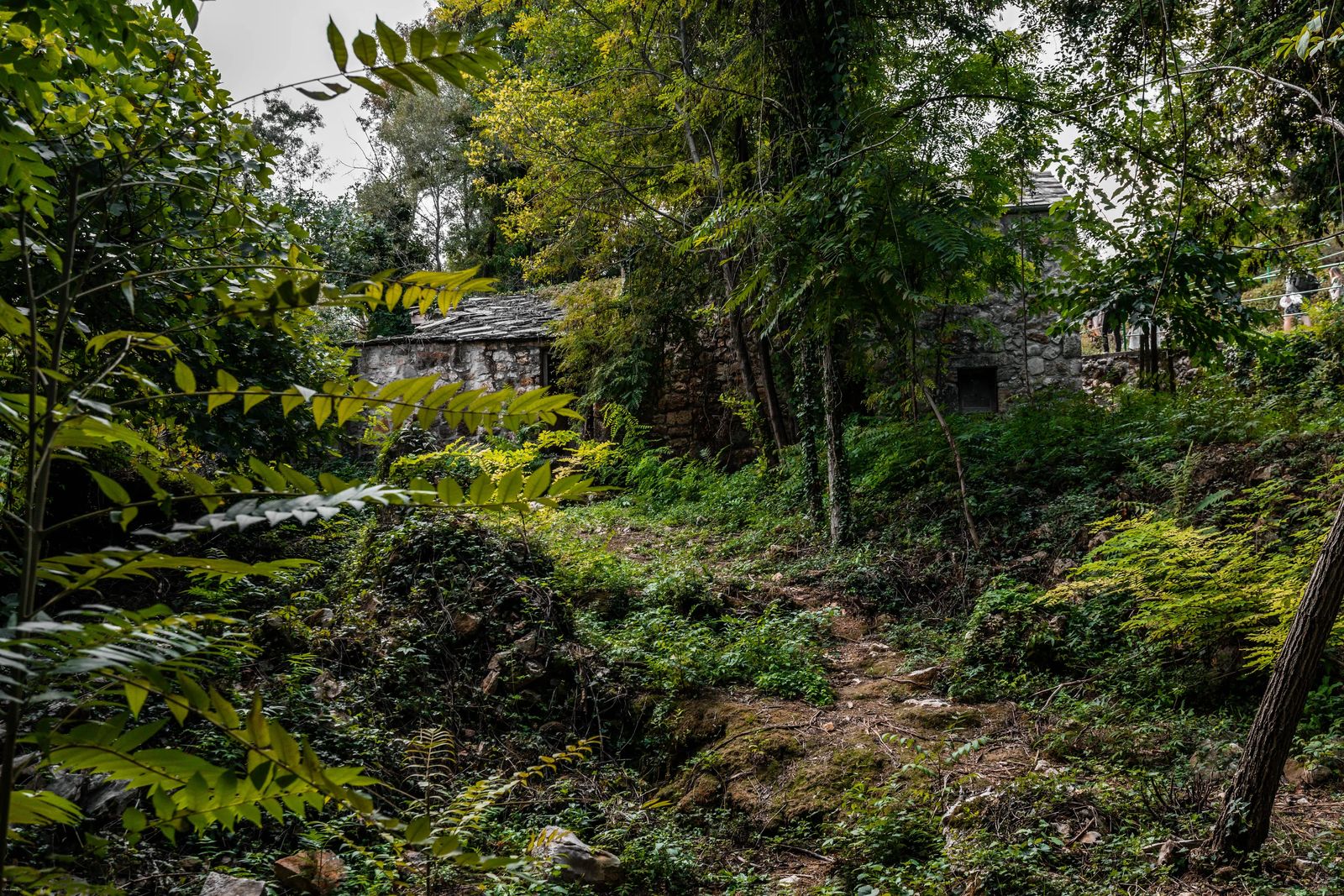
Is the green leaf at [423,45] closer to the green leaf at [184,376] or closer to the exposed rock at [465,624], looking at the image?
the green leaf at [184,376]

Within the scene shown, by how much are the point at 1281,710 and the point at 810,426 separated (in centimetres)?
570

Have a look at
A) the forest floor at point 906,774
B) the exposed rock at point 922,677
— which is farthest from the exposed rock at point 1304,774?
the exposed rock at point 922,677

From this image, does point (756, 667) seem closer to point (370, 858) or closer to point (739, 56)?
point (370, 858)

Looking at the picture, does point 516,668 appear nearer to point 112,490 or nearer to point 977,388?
point 112,490

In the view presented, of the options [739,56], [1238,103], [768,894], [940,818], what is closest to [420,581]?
[768,894]

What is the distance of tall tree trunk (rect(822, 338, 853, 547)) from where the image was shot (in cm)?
752

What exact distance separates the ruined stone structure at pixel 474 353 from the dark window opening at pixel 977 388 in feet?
22.0

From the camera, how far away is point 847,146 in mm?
7129

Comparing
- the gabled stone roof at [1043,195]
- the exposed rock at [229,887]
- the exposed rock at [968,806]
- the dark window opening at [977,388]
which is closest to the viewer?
the exposed rock at [229,887]

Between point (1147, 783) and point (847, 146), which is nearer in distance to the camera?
point (1147, 783)

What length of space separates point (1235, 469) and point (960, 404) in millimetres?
6986

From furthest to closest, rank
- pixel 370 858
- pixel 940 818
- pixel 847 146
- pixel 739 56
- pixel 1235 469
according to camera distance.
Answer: pixel 739 56 → pixel 847 146 → pixel 1235 469 → pixel 940 818 → pixel 370 858

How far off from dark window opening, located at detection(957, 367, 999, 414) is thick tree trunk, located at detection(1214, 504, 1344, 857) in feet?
33.3

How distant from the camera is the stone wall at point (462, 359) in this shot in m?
14.0
